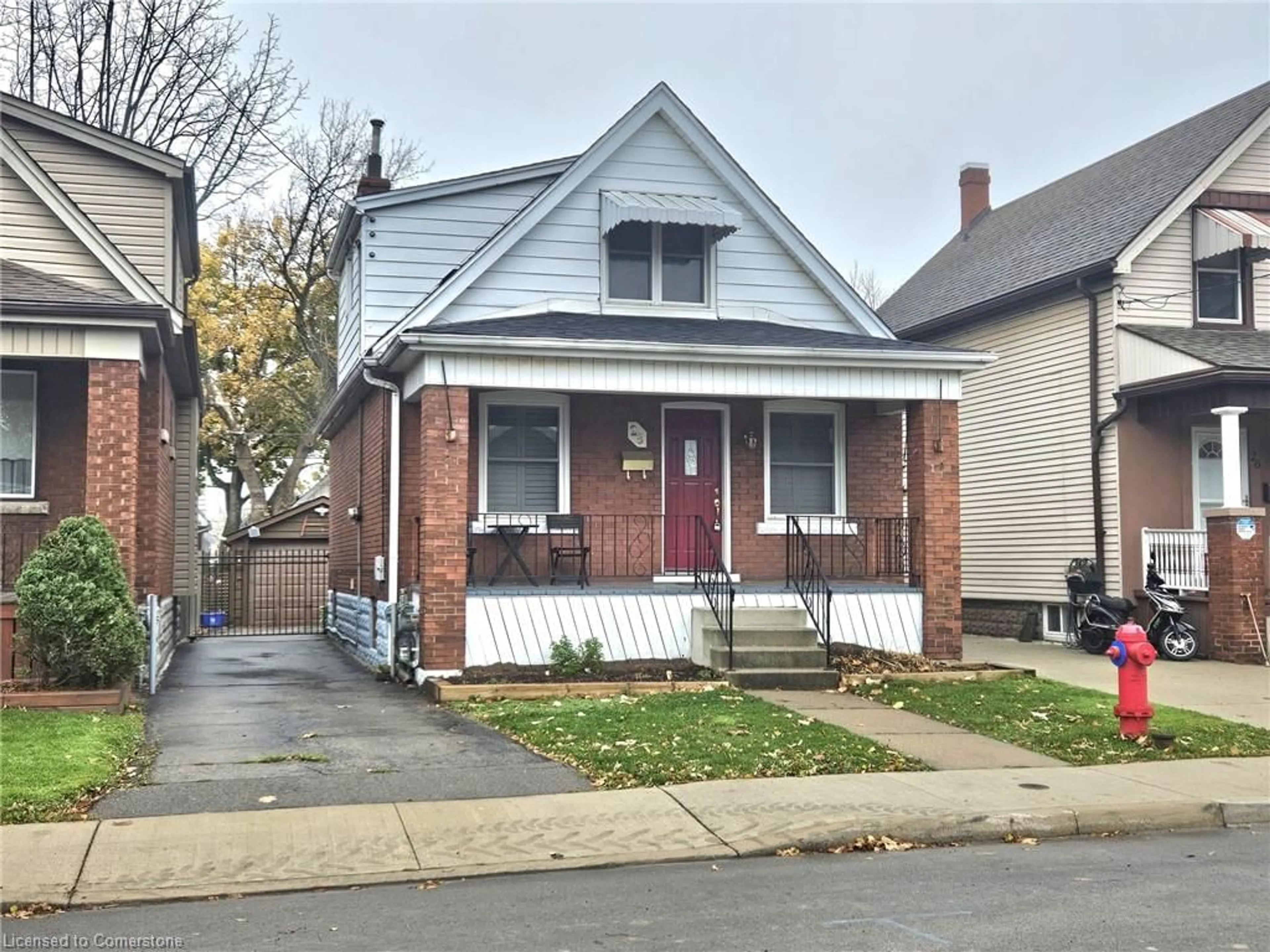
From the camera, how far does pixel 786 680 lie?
41.2 ft

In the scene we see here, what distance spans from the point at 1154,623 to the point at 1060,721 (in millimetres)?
6230

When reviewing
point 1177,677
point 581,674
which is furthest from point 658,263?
point 1177,677

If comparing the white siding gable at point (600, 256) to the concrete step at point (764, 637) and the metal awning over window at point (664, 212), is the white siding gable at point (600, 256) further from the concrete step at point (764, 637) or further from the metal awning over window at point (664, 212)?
the concrete step at point (764, 637)

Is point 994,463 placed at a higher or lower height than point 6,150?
lower

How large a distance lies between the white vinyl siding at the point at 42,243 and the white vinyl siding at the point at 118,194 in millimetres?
1337

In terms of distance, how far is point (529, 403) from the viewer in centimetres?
1493

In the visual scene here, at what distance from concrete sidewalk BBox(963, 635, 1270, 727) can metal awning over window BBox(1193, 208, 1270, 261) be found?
6183mm

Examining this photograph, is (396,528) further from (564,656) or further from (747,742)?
(747,742)

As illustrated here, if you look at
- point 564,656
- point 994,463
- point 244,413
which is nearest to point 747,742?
point 564,656

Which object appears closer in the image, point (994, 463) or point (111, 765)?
point (111, 765)

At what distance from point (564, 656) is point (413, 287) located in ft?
19.5

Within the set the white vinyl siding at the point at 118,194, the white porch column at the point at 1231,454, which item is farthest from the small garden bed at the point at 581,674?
the white porch column at the point at 1231,454

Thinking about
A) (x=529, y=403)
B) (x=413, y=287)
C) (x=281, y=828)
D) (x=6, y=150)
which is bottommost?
(x=281, y=828)

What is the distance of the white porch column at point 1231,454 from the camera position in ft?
51.1
